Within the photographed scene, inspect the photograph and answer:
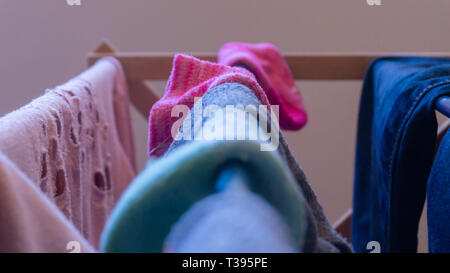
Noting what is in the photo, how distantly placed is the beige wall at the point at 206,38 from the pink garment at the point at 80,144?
0.37 metres

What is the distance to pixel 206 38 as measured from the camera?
1.00 metres

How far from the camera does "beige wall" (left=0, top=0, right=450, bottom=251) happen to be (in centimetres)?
95

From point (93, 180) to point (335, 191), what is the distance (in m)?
0.74

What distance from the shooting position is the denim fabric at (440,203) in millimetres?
295

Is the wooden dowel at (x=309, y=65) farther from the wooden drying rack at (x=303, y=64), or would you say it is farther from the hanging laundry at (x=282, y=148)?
the hanging laundry at (x=282, y=148)

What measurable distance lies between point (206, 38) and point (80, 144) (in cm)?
67

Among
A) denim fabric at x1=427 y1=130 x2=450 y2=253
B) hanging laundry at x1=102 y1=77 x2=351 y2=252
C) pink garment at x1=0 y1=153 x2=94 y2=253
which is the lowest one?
denim fabric at x1=427 y1=130 x2=450 y2=253

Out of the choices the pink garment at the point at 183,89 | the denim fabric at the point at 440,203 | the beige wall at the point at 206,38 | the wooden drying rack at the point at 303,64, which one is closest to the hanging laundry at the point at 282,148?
the pink garment at the point at 183,89

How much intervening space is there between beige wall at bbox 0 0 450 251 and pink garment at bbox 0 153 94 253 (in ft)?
2.55

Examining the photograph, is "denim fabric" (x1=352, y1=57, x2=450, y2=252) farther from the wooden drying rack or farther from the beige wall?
the beige wall

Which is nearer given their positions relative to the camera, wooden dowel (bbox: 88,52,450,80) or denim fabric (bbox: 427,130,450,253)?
denim fabric (bbox: 427,130,450,253)

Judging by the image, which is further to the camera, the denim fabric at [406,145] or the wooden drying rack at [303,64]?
the wooden drying rack at [303,64]

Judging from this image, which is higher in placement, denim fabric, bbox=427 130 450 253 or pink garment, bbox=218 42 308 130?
pink garment, bbox=218 42 308 130

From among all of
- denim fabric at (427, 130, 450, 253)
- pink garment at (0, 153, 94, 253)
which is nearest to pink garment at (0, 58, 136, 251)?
pink garment at (0, 153, 94, 253)
